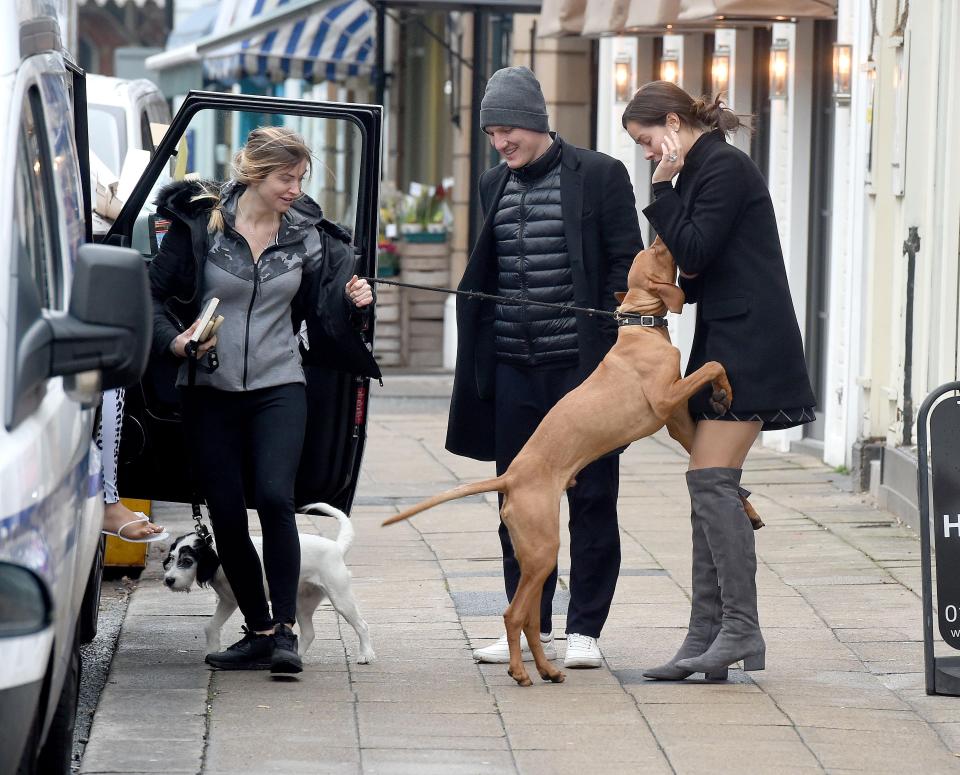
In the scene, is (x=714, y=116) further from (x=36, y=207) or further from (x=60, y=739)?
(x=60, y=739)

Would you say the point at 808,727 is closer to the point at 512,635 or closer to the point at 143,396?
the point at 512,635

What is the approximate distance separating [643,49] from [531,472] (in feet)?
33.4

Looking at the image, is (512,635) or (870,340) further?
(870,340)

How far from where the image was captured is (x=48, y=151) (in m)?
4.66

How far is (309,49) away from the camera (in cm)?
1970

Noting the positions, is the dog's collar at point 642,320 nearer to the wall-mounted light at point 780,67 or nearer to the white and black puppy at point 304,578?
the white and black puppy at point 304,578

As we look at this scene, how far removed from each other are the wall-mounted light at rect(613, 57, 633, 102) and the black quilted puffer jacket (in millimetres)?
9179

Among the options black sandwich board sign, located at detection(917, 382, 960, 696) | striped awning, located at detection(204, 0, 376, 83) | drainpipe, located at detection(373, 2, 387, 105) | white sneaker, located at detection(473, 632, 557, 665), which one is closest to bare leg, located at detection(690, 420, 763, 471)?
black sandwich board sign, located at detection(917, 382, 960, 696)

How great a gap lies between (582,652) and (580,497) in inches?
20.2

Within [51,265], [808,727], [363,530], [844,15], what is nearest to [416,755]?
[808,727]

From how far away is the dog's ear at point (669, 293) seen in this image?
5906 mm

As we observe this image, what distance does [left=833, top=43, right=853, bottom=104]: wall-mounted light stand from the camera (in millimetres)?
11086

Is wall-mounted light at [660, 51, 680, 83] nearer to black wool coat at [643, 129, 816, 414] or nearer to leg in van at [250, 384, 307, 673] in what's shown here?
black wool coat at [643, 129, 816, 414]

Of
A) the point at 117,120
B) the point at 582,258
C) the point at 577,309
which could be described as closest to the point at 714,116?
the point at 582,258
